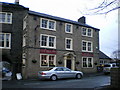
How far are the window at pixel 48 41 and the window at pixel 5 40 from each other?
508 cm

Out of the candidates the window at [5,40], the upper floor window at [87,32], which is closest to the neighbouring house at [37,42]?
the window at [5,40]

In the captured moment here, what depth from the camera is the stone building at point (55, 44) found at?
68.4ft

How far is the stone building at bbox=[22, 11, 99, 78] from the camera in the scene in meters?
20.8

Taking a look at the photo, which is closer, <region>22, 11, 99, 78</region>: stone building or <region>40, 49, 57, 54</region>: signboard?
<region>22, 11, 99, 78</region>: stone building

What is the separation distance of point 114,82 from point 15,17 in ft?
61.6

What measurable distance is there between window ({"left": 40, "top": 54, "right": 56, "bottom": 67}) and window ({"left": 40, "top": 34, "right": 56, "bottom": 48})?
148 centimetres

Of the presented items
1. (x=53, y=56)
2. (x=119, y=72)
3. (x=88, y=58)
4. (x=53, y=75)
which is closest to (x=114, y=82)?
(x=119, y=72)

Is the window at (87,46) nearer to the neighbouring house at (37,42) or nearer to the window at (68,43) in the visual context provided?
the neighbouring house at (37,42)

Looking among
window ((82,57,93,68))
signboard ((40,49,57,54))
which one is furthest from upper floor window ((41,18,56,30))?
window ((82,57,93,68))

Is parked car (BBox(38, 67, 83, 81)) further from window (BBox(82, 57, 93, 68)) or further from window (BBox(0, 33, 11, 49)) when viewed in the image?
window (BBox(0, 33, 11, 49))

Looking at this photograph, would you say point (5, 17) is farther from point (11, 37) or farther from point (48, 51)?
point (48, 51)

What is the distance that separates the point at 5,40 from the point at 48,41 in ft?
20.7

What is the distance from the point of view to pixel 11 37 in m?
23.0

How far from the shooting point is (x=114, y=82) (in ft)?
29.7
